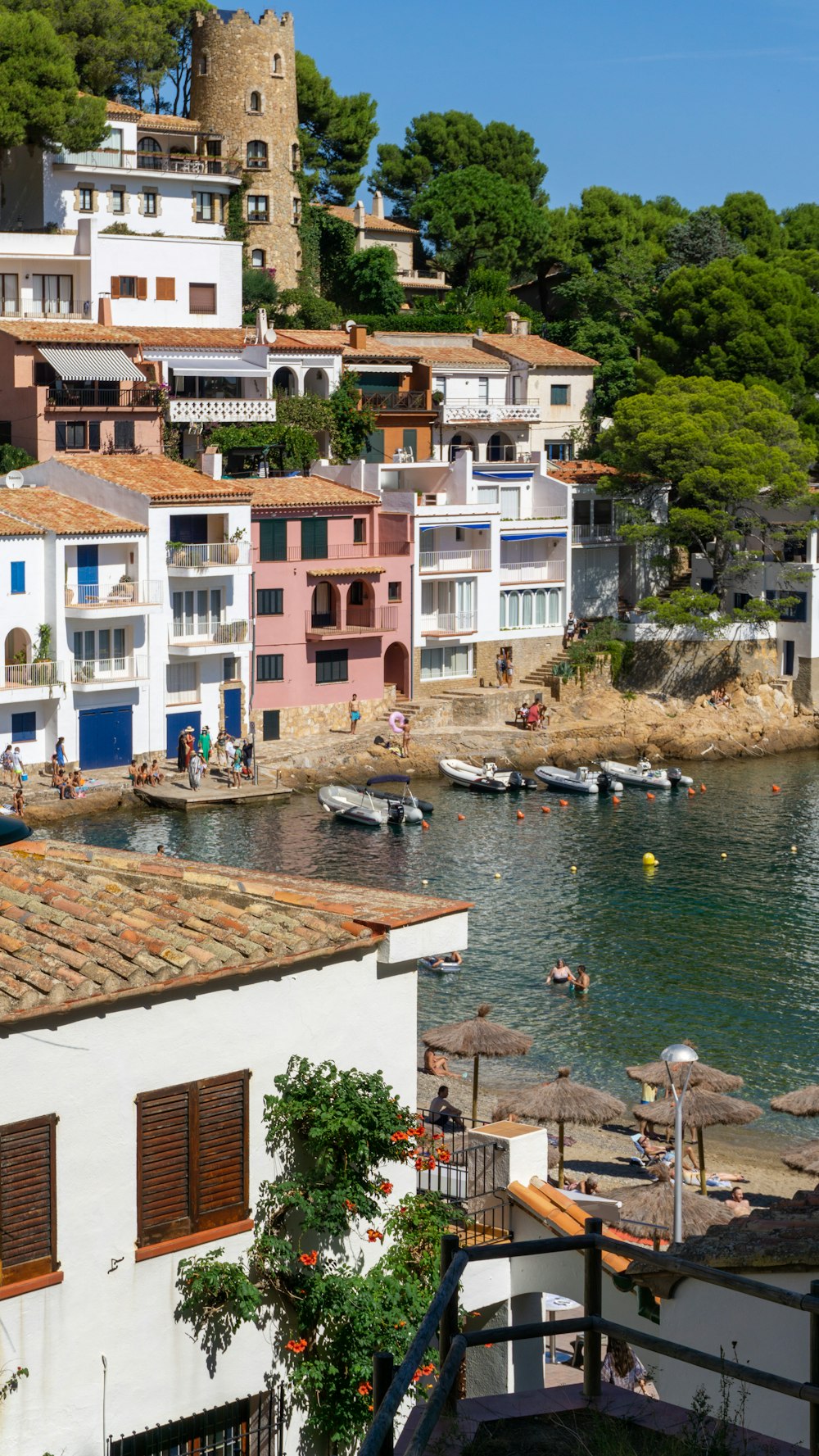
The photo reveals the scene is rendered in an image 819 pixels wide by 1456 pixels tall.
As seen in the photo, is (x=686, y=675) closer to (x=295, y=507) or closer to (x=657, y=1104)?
(x=295, y=507)

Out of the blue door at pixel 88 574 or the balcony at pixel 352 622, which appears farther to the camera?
the balcony at pixel 352 622

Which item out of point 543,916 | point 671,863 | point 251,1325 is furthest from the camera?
point 671,863

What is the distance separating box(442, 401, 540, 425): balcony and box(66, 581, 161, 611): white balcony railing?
25.1 metres

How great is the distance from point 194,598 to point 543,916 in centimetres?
2119

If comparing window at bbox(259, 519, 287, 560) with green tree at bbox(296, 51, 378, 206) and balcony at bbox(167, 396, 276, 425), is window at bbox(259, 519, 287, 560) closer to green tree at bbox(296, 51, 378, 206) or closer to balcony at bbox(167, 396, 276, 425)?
balcony at bbox(167, 396, 276, 425)

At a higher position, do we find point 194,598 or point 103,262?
point 103,262

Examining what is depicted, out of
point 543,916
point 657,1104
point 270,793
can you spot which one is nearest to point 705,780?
point 270,793

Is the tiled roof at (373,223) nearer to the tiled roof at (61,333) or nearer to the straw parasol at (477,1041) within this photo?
the tiled roof at (61,333)

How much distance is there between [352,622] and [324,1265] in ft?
196

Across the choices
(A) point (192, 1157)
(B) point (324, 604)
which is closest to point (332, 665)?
(B) point (324, 604)

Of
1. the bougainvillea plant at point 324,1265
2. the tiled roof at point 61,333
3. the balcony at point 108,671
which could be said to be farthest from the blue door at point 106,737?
the bougainvillea plant at point 324,1265

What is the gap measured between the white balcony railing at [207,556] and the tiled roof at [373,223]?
38.4 m

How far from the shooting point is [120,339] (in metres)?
72.8

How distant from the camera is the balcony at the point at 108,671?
2458 inches
